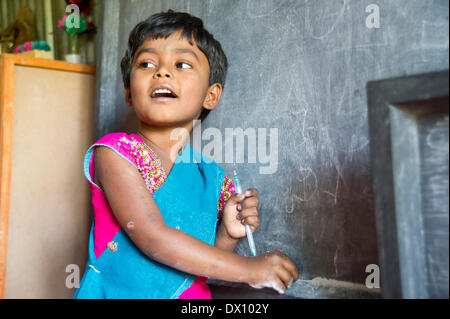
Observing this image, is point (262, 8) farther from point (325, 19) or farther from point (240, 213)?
point (240, 213)

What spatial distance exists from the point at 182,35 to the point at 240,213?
1.48 ft

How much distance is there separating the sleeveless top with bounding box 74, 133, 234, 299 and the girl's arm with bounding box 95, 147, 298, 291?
2.4 inches

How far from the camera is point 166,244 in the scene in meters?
0.89

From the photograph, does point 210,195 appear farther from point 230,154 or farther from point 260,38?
point 260,38

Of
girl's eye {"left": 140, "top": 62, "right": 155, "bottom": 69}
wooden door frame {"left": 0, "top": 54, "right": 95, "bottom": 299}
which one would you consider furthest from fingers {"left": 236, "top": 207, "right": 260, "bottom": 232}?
wooden door frame {"left": 0, "top": 54, "right": 95, "bottom": 299}

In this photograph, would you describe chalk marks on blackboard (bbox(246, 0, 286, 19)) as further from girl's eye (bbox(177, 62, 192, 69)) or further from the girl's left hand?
the girl's left hand

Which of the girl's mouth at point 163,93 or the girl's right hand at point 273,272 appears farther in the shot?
the girl's mouth at point 163,93

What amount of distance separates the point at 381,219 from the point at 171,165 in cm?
63

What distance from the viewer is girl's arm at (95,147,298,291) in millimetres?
890

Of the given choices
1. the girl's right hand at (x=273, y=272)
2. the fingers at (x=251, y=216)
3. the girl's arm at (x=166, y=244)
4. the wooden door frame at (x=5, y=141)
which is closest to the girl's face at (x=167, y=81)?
A: the girl's arm at (x=166, y=244)

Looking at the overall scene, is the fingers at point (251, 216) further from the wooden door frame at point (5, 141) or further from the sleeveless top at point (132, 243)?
the wooden door frame at point (5, 141)

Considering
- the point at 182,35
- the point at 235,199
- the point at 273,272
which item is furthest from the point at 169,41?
the point at 273,272

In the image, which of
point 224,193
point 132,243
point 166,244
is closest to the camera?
point 166,244

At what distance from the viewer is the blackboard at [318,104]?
2.92 feet
